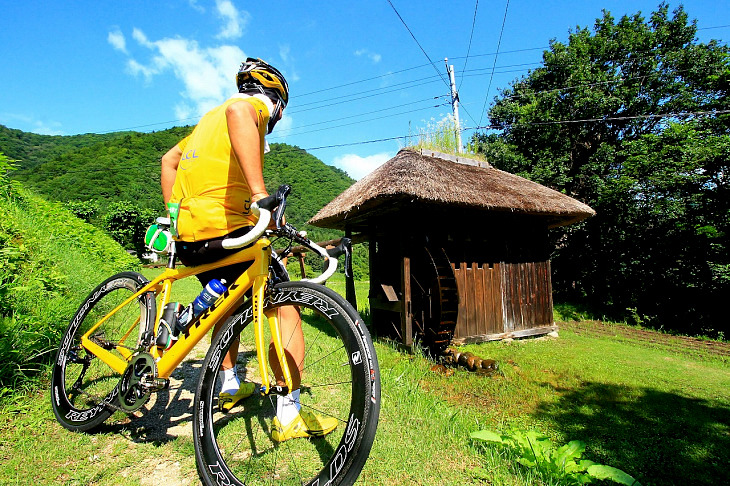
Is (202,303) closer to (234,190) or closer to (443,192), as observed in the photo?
(234,190)

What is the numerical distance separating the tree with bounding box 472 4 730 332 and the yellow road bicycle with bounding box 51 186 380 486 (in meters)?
11.7

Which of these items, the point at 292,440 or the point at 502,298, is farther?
the point at 502,298

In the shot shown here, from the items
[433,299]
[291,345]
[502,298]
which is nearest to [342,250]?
[291,345]

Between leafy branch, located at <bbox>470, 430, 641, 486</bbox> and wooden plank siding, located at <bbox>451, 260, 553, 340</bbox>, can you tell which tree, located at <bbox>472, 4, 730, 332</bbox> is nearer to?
wooden plank siding, located at <bbox>451, 260, 553, 340</bbox>

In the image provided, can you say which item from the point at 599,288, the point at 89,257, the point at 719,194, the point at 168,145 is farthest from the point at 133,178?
the point at 719,194

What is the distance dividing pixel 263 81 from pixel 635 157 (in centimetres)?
1359

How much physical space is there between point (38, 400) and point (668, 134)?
15645mm

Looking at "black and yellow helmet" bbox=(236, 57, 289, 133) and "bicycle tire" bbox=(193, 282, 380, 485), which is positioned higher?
"black and yellow helmet" bbox=(236, 57, 289, 133)

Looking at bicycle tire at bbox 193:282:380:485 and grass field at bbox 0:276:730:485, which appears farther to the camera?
grass field at bbox 0:276:730:485

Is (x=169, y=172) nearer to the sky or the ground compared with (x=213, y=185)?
nearer to the sky

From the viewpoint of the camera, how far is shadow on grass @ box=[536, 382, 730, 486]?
2.96 meters

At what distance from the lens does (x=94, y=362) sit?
127 inches

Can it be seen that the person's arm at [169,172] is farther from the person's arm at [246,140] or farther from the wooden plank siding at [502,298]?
the wooden plank siding at [502,298]

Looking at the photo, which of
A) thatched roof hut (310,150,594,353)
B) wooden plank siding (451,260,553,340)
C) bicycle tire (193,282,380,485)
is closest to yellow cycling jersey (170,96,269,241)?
bicycle tire (193,282,380,485)
